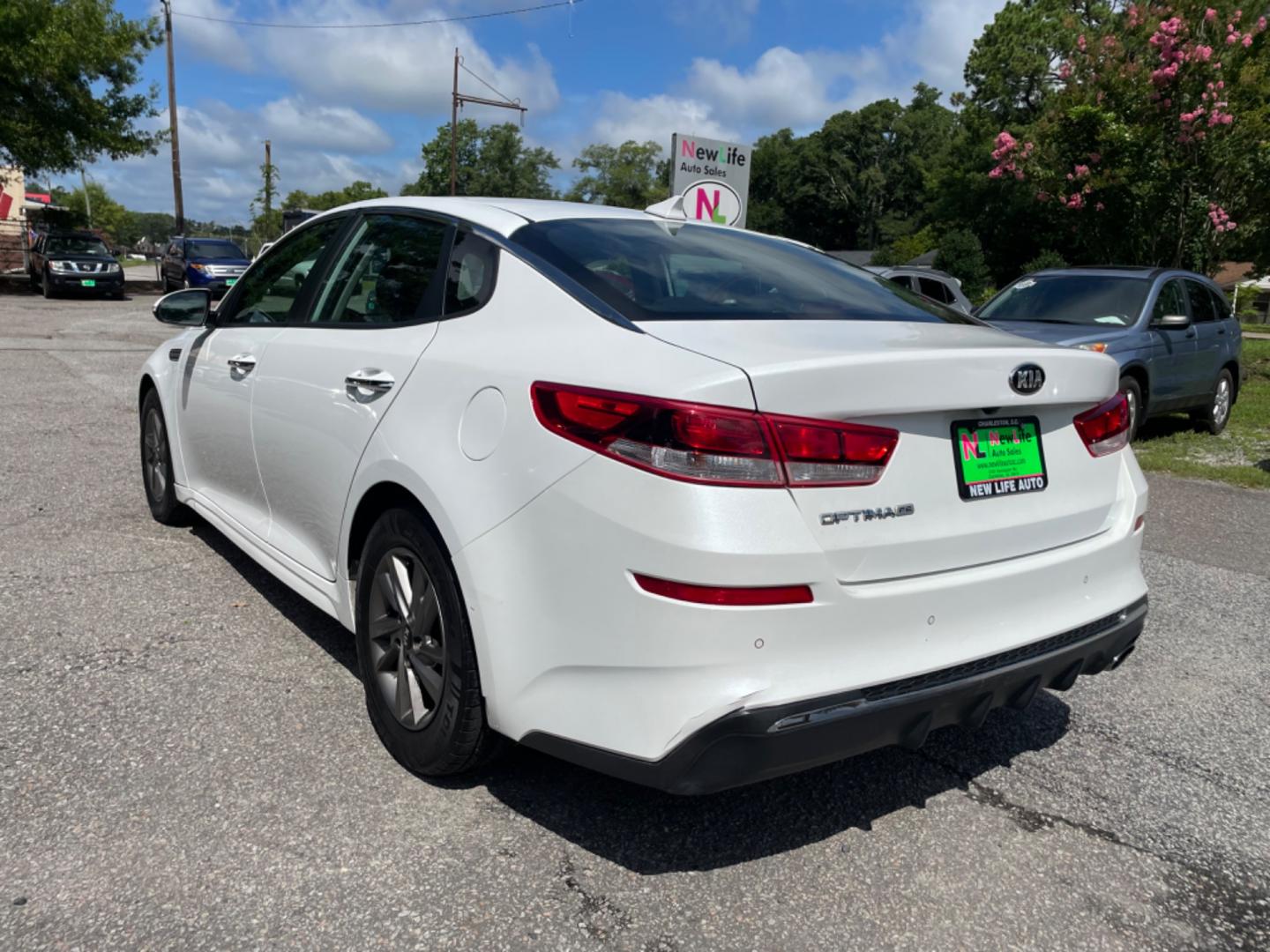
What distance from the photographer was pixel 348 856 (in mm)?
2482

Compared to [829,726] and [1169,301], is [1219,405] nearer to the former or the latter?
[1169,301]

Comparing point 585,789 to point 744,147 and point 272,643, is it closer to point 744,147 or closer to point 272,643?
point 272,643

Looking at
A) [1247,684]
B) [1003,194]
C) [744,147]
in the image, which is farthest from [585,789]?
[1003,194]

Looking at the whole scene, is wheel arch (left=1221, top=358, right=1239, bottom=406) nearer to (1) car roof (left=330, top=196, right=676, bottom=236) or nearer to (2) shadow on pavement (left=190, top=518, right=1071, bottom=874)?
(2) shadow on pavement (left=190, top=518, right=1071, bottom=874)

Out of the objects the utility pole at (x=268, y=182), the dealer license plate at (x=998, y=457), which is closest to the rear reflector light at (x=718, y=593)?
the dealer license plate at (x=998, y=457)

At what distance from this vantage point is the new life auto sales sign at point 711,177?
9320mm

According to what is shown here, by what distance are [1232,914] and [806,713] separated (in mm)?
1214

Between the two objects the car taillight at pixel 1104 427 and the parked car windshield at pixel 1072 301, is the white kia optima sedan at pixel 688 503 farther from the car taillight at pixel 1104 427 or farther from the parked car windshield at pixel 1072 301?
the parked car windshield at pixel 1072 301

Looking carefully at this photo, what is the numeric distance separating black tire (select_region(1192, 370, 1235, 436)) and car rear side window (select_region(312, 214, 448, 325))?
935 centimetres

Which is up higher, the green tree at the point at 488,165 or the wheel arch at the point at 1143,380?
the green tree at the point at 488,165

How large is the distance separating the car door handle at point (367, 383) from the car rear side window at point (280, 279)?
837mm

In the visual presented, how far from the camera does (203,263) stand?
86.0 ft

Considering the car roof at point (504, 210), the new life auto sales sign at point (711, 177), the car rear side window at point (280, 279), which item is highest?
the new life auto sales sign at point (711, 177)

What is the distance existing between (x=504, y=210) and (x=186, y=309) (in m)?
2.15
